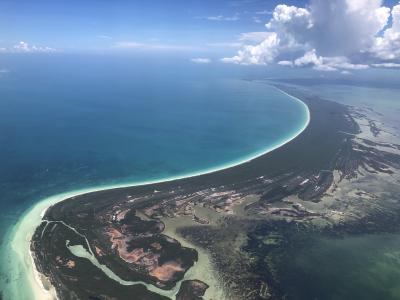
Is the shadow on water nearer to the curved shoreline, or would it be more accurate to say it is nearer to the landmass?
the landmass

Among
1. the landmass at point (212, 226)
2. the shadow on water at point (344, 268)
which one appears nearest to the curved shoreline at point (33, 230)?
the landmass at point (212, 226)

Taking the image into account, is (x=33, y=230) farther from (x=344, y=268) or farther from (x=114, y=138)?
(x=114, y=138)

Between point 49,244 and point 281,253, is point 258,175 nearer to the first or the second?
point 281,253

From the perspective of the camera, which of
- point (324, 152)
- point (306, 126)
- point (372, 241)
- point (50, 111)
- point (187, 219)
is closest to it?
point (372, 241)

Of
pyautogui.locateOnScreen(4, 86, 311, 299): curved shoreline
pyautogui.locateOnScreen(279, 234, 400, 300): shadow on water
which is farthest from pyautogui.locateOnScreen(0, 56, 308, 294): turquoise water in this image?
pyautogui.locateOnScreen(279, 234, 400, 300): shadow on water

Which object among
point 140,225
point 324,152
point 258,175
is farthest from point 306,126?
point 140,225

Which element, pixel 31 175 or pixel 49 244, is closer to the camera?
pixel 49 244
